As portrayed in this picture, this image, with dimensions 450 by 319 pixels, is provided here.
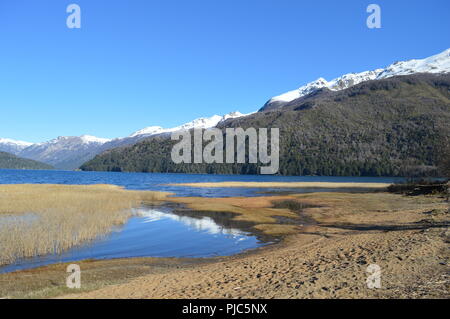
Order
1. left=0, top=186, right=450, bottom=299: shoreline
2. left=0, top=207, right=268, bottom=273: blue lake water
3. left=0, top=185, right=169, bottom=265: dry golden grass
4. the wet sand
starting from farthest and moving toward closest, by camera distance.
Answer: left=0, top=185, right=169, bottom=265: dry golden grass, left=0, top=207, right=268, bottom=273: blue lake water, left=0, top=186, right=450, bottom=299: shoreline, the wet sand

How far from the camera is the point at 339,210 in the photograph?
155ft

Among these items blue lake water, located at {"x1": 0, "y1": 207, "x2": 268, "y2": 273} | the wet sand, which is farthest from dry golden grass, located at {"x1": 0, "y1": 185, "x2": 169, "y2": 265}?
the wet sand

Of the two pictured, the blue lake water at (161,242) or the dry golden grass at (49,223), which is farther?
the dry golden grass at (49,223)

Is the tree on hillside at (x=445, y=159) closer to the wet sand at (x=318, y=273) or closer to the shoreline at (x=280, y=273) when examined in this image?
the shoreline at (x=280, y=273)

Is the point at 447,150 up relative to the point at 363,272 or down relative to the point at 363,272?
up

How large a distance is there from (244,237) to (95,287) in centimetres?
1646

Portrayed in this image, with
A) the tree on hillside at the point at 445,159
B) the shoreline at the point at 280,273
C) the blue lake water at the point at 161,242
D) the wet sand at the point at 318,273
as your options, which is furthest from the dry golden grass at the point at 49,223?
the tree on hillside at the point at 445,159

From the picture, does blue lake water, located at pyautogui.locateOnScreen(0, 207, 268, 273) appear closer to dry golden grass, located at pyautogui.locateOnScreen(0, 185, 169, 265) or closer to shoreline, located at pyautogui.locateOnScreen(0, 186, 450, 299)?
dry golden grass, located at pyautogui.locateOnScreen(0, 185, 169, 265)

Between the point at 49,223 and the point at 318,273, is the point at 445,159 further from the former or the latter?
the point at 49,223

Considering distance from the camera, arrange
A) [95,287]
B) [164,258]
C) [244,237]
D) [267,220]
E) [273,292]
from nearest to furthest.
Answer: [273,292]
[95,287]
[164,258]
[244,237]
[267,220]
